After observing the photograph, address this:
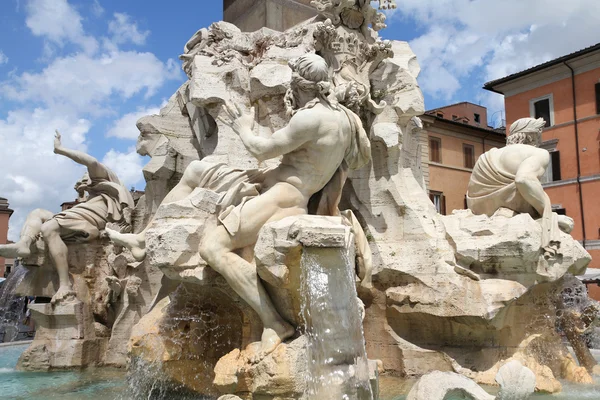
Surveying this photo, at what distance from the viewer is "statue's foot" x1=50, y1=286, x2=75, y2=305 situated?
8.32 m

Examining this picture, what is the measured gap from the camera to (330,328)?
4.98m

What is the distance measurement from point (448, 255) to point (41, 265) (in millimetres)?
5783

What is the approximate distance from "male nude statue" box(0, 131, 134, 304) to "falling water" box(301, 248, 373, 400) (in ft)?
15.2

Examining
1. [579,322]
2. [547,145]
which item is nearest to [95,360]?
[579,322]

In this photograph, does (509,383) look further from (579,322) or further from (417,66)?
(417,66)

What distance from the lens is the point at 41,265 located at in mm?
8781

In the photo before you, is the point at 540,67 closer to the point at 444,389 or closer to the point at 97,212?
the point at 97,212

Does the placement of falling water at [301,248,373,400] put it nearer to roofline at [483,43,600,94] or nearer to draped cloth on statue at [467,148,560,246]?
draped cloth on statue at [467,148,560,246]

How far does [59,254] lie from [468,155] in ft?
76.4

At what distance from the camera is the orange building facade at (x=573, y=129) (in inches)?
899

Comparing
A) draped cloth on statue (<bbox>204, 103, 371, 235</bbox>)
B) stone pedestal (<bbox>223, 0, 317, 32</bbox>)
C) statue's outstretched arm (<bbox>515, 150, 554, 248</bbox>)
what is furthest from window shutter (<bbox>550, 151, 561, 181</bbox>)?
draped cloth on statue (<bbox>204, 103, 371, 235</bbox>)

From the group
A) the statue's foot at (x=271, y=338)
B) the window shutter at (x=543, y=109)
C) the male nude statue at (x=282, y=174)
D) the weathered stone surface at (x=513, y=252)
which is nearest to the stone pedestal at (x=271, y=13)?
the male nude statue at (x=282, y=174)

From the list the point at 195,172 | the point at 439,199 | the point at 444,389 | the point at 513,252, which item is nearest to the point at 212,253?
the point at 195,172

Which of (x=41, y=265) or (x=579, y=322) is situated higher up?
(x=41, y=265)
